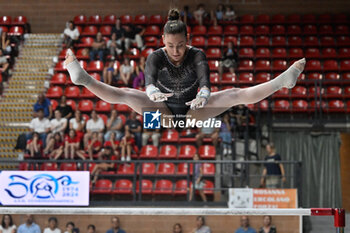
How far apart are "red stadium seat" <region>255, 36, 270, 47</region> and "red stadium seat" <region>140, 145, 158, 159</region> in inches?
130

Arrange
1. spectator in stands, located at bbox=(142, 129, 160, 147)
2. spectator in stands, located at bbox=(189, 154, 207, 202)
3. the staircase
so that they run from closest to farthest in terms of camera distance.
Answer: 1. spectator in stands, located at bbox=(189, 154, 207, 202)
2. spectator in stands, located at bbox=(142, 129, 160, 147)
3. the staircase

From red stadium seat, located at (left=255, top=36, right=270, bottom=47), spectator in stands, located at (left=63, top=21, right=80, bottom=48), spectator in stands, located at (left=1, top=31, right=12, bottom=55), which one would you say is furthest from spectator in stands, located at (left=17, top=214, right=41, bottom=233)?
red stadium seat, located at (left=255, top=36, right=270, bottom=47)

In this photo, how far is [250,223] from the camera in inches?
305

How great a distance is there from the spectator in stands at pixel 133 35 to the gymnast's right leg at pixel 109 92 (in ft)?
14.3

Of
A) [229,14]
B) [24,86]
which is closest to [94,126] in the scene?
[24,86]

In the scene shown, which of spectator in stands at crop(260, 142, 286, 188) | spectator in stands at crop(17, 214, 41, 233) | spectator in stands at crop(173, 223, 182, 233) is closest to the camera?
spectator in stands at crop(17, 214, 41, 233)

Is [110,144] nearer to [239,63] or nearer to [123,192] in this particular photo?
[123,192]

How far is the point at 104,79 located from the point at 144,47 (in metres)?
1.36

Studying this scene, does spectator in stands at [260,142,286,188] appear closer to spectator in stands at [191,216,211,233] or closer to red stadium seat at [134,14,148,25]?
spectator in stands at [191,216,211,233]

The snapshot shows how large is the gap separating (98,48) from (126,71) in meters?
1.00

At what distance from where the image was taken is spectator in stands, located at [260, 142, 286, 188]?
8.56 m

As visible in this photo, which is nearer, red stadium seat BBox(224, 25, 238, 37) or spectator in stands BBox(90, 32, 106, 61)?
spectator in stands BBox(90, 32, 106, 61)

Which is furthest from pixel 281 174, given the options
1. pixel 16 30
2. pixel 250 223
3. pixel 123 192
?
pixel 16 30

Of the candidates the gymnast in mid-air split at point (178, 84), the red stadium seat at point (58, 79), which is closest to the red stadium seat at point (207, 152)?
the red stadium seat at point (58, 79)
